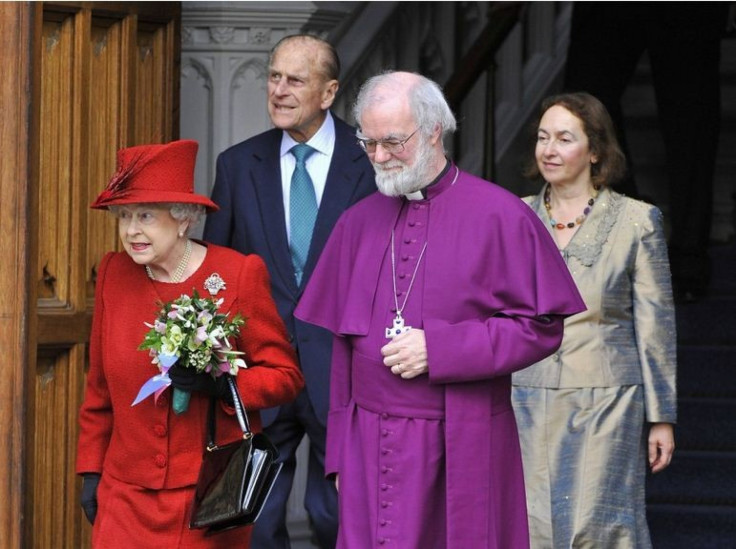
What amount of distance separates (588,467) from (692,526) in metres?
1.25

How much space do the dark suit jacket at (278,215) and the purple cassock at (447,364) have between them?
2.80ft

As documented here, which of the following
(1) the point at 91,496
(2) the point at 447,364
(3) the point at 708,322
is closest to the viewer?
(2) the point at 447,364

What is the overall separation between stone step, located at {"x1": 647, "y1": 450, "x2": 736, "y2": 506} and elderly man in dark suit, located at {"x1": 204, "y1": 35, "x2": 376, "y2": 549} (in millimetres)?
1834

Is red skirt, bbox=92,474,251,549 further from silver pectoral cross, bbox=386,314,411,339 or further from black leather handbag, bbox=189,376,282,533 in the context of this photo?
silver pectoral cross, bbox=386,314,411,339

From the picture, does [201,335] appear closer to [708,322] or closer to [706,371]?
[706,371]

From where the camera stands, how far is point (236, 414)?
486 cm

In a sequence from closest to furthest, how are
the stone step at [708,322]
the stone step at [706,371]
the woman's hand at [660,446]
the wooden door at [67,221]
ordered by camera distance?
the wooden door at [67,221] → the woman's hand at [660,446] → the stone step at [706,371] → the stone step at [708,322]

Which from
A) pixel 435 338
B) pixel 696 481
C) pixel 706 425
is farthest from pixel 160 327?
pixel 706 425

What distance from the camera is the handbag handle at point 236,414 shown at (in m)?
4.77

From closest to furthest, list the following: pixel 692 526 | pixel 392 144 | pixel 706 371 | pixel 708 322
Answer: pixel 392 144 < pixel 692 526 < pixel 706 371 < pixel 708 322

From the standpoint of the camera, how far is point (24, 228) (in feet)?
18.1

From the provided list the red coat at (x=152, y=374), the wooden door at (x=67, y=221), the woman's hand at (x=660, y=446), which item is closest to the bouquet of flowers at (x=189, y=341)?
the red coat at (x=152, y=374)

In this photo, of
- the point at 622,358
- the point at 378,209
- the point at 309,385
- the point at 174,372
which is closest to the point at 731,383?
the point at 622,358

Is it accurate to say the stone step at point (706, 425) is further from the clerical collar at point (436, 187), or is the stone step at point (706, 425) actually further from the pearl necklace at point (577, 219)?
the clerical collar at point (436, 187)
